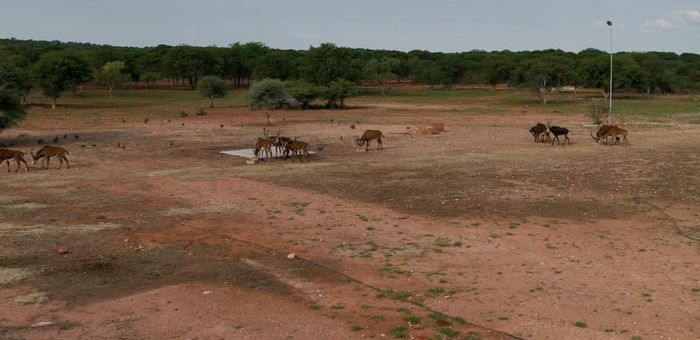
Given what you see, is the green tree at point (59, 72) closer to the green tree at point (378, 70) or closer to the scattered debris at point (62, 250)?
the green tree at point (378, 70)

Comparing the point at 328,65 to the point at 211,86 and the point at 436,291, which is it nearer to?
the point at 211,86

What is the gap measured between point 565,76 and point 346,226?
6214 centimetres

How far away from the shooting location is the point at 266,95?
53.8m

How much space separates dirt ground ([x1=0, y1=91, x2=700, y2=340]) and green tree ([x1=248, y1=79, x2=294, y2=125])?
2741cm

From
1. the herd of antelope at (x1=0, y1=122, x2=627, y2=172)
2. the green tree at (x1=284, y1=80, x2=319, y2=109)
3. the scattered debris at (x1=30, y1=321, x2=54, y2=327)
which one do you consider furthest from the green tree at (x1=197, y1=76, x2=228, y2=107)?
the scattered debris at (x1=30, y1=321, x2=54, y2=327)

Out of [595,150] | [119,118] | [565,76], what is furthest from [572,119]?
[119,118]

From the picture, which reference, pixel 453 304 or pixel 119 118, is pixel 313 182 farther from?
pixel 119 118

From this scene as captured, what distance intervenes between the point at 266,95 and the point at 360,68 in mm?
34033

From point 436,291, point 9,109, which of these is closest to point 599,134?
point 436,291

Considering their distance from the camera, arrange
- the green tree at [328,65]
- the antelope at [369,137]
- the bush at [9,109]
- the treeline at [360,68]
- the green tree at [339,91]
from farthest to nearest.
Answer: the treeline at [360,68]
the green tree at [328,65]
the green tree at [339,91]
the bush at [9,109]
the antelope at [369,137]

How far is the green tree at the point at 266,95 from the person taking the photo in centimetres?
5319

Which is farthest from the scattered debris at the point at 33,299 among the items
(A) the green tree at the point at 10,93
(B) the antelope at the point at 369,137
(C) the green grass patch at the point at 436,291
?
(A) the green tree at the point at 10,93

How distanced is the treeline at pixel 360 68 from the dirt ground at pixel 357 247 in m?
47.2

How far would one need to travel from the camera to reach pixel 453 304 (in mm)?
9750
